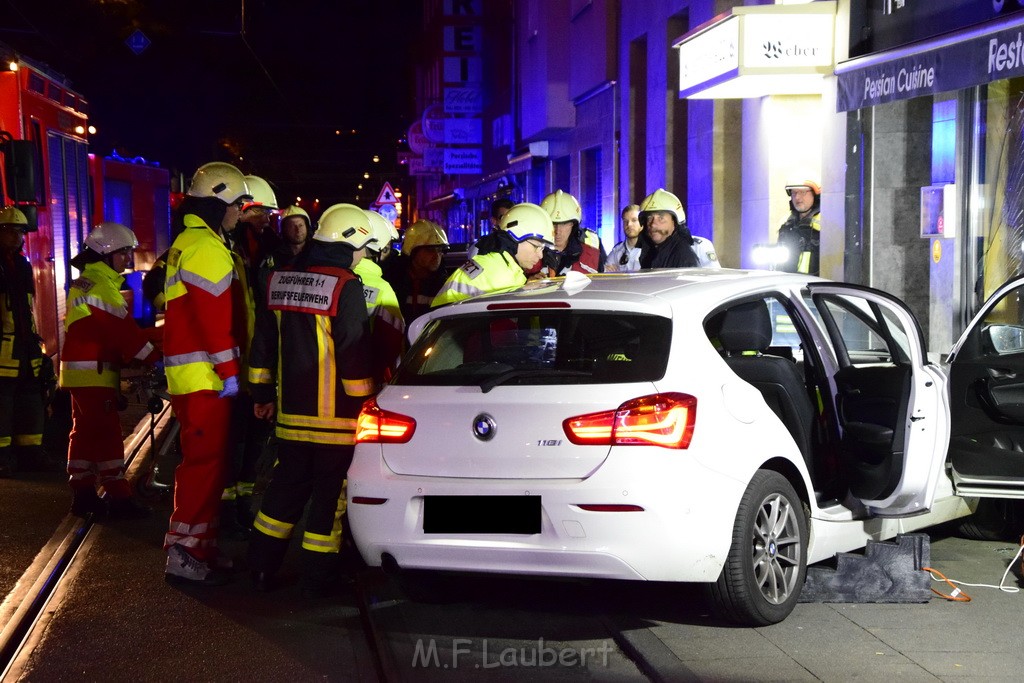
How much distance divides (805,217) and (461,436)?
705 cm

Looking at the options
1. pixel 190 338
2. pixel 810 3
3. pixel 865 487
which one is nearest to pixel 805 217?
Answer: pixel 810 3

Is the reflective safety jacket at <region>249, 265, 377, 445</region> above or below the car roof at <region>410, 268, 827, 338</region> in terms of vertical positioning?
below

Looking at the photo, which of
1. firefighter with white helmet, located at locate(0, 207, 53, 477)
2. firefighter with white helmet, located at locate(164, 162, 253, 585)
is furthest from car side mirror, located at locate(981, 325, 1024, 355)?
firefighter with white helmet, located at locate(0, 207, 53, 477)

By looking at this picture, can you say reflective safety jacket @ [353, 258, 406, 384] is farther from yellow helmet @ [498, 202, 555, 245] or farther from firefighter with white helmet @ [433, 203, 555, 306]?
yellow helmet @ [498, 202, 555, 245]

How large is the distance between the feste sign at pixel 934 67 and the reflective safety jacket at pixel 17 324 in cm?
744

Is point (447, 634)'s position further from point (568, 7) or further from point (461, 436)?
point (568, 7)

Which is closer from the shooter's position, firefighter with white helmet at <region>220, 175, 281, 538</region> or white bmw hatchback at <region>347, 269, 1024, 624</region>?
white bmw hatchback at <region>347, 269, 1024, 624</region>

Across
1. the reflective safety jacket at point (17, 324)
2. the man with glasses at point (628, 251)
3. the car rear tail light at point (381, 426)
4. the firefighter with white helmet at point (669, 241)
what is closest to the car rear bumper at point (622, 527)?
the car rear tail light at point (381, 426)

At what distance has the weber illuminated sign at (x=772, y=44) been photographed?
13688mm

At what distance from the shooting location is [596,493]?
18.1 feet

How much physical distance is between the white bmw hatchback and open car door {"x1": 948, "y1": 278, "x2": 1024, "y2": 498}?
0.03 m

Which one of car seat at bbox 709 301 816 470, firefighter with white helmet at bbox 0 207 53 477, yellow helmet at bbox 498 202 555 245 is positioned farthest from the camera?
firefighter with white helmet at bbox 0 207 53 477

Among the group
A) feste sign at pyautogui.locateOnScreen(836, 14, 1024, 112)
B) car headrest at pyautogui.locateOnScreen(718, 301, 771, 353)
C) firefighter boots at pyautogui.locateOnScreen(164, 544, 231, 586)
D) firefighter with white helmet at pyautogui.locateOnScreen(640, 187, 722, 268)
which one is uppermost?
feste sign at pyautogui.locateOnScreen(836, 14, 1024, 112)

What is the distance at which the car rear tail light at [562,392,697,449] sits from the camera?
5520 millimetres
